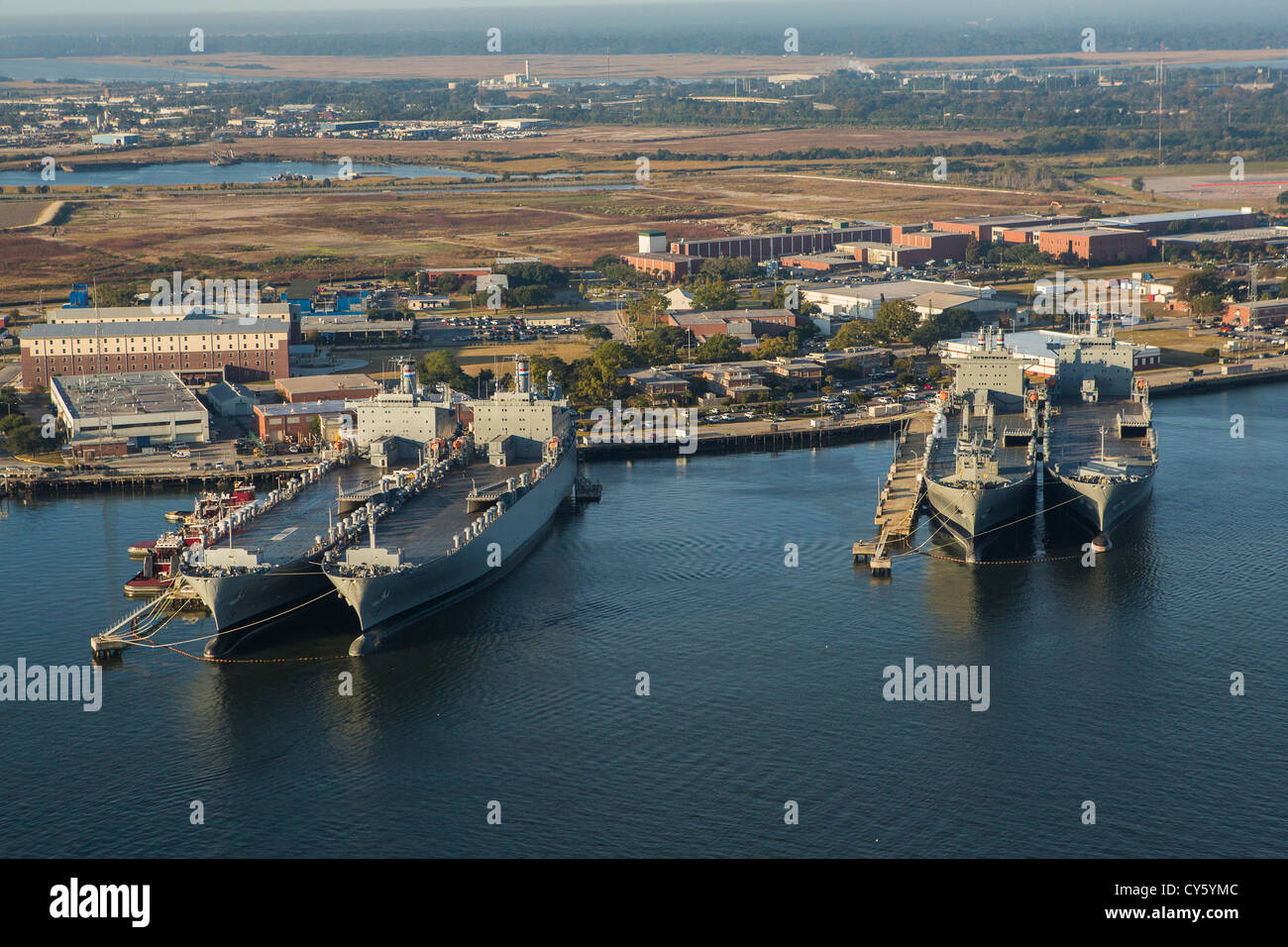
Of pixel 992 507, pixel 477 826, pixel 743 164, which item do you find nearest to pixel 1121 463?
pixel 992 507

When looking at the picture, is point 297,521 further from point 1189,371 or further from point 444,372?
point 1189,371

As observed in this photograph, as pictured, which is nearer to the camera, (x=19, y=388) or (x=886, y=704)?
(x=886, y=704)

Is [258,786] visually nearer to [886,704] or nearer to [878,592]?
[886,704]

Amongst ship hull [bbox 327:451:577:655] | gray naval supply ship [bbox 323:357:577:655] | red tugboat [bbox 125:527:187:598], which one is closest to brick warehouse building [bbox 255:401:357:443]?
gray naval supply ship [bbox 323:357:577:655]

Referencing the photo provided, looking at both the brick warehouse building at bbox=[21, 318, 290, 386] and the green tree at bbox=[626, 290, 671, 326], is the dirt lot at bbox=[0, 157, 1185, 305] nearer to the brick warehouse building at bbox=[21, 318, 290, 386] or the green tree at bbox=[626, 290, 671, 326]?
the green tree at bbox=[626, 290, 671, 326]

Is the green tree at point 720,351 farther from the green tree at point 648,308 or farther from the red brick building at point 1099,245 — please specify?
the red brick building at point 1099,245

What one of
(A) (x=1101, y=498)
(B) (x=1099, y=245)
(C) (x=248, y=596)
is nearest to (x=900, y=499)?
(A) (x=1101, y=498)
